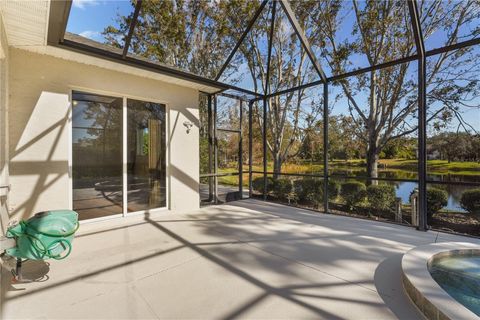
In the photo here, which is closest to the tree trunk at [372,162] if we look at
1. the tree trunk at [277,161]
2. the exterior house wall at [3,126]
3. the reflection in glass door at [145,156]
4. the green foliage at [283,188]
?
the green foliage at [283,188]

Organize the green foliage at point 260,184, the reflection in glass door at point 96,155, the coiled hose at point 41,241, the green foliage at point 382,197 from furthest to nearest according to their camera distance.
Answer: the green foliage at point 260,184
the green foliage at point 382,197
the reflection in glass door at point 96,155
the coiled hose at point 41,241

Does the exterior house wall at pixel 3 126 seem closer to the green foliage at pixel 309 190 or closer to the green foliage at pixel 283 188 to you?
the green foliage at pixel 283 188

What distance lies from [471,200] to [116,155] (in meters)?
7.62

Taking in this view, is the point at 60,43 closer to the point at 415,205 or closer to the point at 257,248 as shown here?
the point at 257,248

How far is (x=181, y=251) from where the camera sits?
3350 mm

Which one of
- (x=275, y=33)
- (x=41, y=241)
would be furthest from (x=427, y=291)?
(x=275, y=33)

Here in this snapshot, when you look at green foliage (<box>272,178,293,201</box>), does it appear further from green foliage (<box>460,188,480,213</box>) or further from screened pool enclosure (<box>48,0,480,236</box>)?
green foliage (<box>460,188,480,213</box>)

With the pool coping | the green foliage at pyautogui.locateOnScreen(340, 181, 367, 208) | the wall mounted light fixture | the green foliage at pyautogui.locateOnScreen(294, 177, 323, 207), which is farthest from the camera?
the green foliage at pyautogui.locateOnScreen(294, 177, 323, 207)

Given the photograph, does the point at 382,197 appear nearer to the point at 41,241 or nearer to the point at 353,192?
the point at 353,192

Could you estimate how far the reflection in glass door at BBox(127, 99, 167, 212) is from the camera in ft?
16.1

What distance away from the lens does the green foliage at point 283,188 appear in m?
7.79

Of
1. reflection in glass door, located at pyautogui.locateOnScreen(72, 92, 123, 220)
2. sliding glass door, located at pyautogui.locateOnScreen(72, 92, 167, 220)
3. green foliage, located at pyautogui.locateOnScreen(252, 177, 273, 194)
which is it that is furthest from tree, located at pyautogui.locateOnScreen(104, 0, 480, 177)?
reflection in glass door, located at pyautogui.locateOnScreen(72, 92, 123, 220)

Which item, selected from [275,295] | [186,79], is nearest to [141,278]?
[275,295]

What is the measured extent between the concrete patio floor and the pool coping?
113 millimetres
